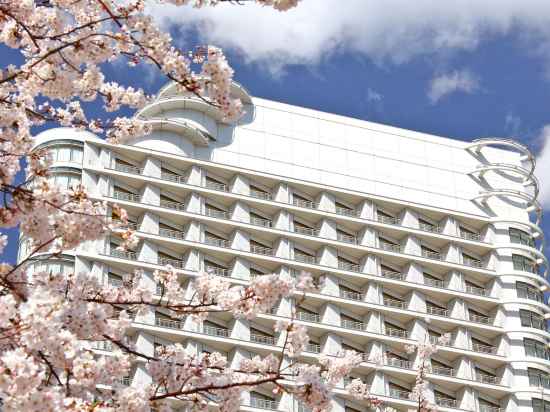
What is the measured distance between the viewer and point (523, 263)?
263 feet

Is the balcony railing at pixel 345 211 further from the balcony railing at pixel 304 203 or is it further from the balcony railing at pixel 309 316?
the balcony railing at pixel 309 316

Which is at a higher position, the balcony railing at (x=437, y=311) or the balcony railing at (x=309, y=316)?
the balcony railing at (x=437, y=311)

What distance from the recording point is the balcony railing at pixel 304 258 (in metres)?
73.9

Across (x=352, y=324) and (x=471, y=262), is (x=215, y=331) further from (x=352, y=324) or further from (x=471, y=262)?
(x=471, y=262)

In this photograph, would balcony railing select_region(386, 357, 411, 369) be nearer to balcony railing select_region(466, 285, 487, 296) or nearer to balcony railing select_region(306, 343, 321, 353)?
balcony railing select_region(306, 343, 321, 353)

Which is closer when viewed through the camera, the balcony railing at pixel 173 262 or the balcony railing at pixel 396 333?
the balcony railing at pixel 173 262

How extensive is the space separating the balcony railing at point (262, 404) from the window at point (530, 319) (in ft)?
74.3

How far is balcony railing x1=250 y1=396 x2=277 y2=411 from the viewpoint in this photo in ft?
217

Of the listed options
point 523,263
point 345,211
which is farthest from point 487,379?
point 345,211

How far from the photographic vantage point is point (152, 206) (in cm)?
7031

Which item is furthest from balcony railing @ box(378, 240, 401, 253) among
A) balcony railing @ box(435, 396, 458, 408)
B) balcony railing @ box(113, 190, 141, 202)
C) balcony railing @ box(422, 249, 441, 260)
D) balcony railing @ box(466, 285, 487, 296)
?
balcony railing @ box(113, 190, 141, 202)

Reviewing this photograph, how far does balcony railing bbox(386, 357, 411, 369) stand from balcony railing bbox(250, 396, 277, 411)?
9999 millimetres

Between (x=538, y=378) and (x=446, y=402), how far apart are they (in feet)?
26.4

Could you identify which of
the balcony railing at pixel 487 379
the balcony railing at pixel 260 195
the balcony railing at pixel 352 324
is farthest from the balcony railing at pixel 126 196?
the balcony railing at pixel 487 379
